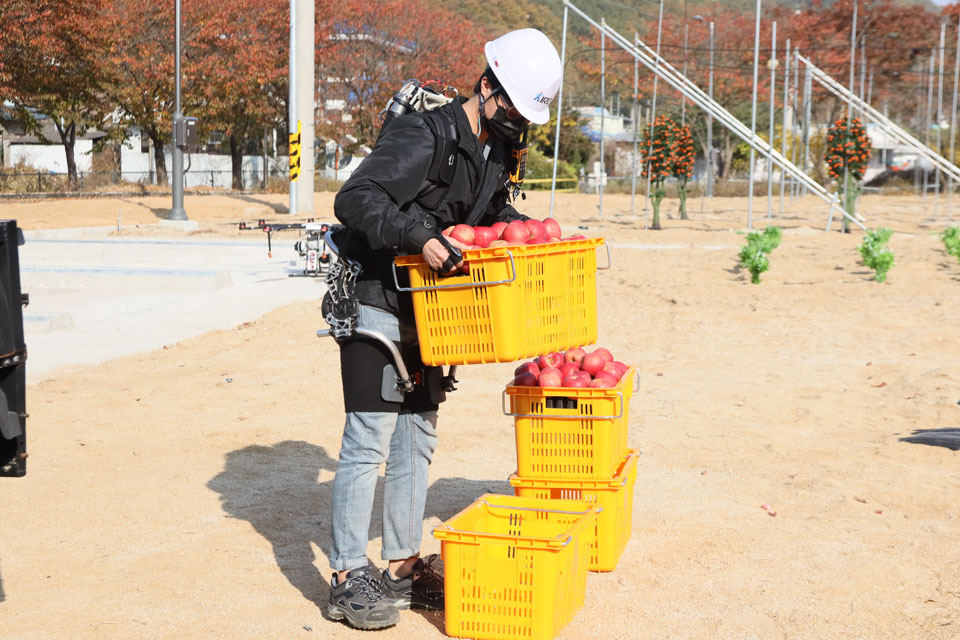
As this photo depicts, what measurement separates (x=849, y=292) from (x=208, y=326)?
7.54 metres

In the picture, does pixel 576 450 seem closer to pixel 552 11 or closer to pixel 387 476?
pixel 387 476

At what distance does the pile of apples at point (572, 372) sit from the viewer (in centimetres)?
420

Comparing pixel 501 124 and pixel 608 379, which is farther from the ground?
pixel 501 124

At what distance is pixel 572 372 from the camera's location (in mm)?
4238

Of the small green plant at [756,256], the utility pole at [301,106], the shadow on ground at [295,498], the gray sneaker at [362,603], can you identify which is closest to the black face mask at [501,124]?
the gray sneaker at [362,603]

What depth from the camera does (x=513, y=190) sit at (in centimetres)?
393

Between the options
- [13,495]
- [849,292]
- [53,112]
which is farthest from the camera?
[53,112]

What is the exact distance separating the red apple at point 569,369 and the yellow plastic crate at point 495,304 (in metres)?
0.70

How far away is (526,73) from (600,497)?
1644 millimetres

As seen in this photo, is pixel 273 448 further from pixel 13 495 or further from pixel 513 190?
pixel 513 190

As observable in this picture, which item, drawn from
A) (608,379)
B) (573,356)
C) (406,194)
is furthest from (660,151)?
(406,194)

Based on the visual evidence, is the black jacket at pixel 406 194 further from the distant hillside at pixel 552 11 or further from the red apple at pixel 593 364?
the distant hillside at pixel 552 11

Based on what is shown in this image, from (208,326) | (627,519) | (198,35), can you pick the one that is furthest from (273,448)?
(198,35)

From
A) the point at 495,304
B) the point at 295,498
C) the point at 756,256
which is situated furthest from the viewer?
the point at 756,256
